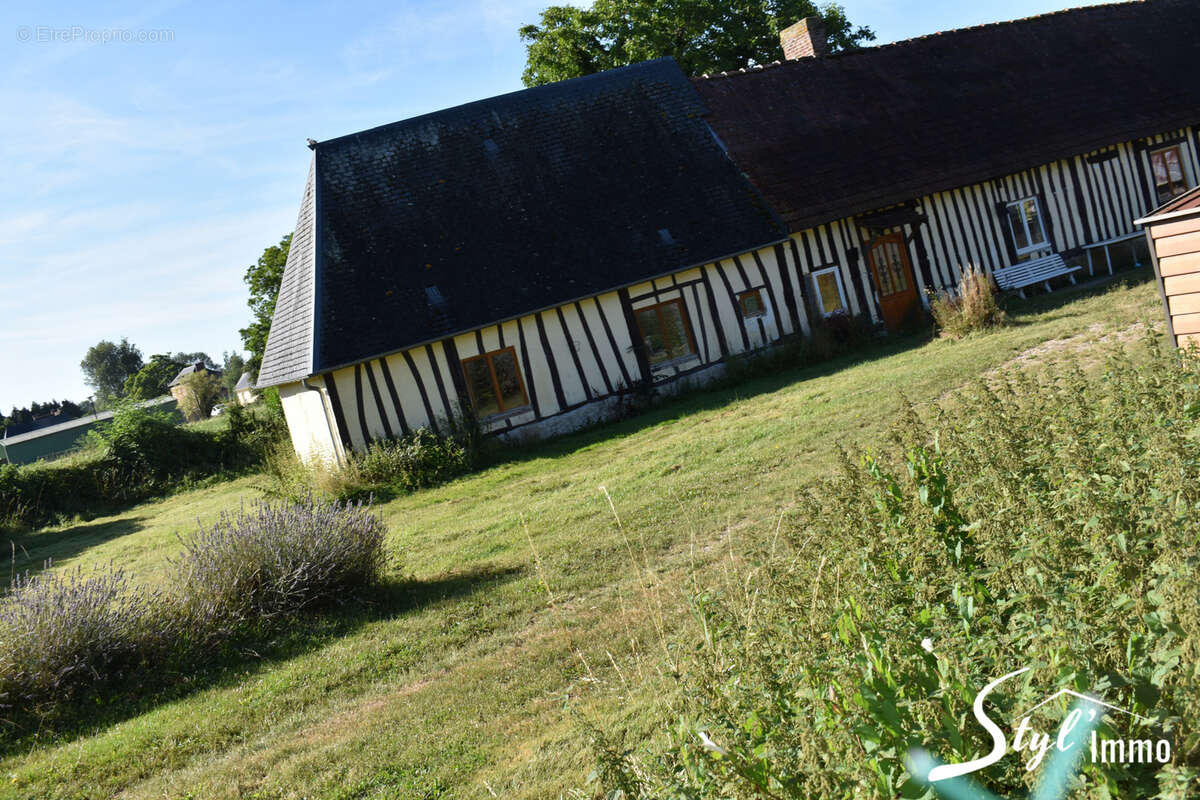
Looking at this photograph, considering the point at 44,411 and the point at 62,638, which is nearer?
the point at 62,638

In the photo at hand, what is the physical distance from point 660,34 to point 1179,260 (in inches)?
752

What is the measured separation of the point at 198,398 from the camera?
1668 inches

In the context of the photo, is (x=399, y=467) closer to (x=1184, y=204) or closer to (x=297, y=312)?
(x=297, y=312)

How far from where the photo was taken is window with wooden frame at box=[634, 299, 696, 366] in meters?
14.3

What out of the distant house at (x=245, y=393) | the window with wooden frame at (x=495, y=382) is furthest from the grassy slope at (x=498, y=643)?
the distant house at (x=245, y=393)

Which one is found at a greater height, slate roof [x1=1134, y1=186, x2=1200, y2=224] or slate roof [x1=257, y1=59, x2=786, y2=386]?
slate roof [x1=257, y1=59, x2=786, y2=386]

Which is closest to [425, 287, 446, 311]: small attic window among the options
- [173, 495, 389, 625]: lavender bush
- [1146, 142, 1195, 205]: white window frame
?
[173, 495, 389, 625]: lavender bush

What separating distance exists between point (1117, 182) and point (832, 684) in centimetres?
1765

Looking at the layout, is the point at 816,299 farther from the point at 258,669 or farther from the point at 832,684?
the point at 832,684

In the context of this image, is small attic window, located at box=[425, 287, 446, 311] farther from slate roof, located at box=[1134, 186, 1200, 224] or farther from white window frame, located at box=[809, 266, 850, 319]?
slate roof, located at box=[1134, 186, 1200, 224]

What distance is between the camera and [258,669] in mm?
5957

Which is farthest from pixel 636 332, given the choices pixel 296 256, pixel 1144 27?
pixel 1144 27

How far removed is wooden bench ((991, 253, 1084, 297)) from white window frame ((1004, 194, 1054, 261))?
0.37 m

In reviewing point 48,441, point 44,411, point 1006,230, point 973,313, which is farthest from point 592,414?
point 44,411
